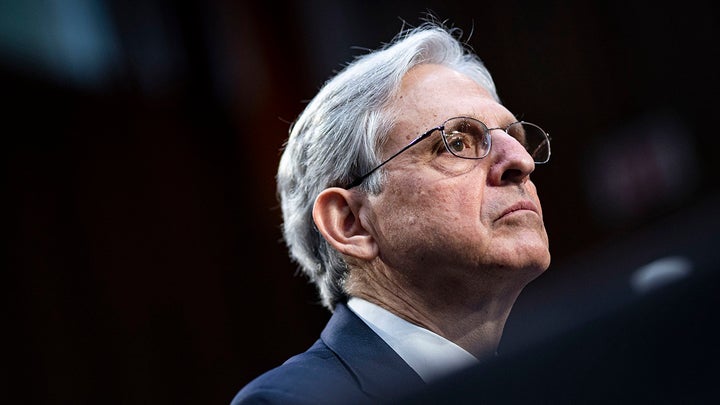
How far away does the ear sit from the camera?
174cm

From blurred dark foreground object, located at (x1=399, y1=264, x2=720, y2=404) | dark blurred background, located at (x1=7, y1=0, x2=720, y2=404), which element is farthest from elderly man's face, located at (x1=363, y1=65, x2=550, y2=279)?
dark blurred background, located at (x1=7, y1=0, x2=720, y2=404)

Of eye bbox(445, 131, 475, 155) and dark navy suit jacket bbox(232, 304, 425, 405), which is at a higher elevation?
eye bbox(445, 131, 475, 155)

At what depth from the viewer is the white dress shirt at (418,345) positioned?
5.29 ft

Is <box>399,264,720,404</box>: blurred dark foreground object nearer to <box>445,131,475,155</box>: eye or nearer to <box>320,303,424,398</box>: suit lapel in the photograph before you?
<box>320,303,424,398</box>: suit lapel

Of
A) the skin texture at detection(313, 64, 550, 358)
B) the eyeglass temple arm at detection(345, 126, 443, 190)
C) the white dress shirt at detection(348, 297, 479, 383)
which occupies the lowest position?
the white dress shirt at detection(348, 297, 479, 383)

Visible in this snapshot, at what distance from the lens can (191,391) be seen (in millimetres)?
3973

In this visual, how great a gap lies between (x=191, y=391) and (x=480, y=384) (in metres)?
3.71

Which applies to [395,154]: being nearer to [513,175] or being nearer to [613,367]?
[513,175]

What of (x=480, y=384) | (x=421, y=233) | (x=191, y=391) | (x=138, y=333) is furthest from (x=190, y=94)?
(x=480, y=384)

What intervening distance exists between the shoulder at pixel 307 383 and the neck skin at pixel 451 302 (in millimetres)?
198

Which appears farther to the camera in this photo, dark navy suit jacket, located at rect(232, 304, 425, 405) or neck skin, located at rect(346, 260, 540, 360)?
neck skin, located at rect(346, 260, 540, 360)

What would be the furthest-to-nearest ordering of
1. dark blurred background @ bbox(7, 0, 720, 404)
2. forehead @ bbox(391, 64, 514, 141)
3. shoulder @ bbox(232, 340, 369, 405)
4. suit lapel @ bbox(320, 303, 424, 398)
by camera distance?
dark blurred background @ bbox(7, 0, 720, 404) < forehead @ bbox(391, 64, 514, 141) < suit lapel @ bbox(320, 303, 424, 398) < shoulder @ bbox(232, 340, 369, 405)

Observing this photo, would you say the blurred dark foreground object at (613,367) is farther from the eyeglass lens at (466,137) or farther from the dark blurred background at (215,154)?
the dark blurred background at (215,154)

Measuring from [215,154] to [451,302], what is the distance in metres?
2.97
